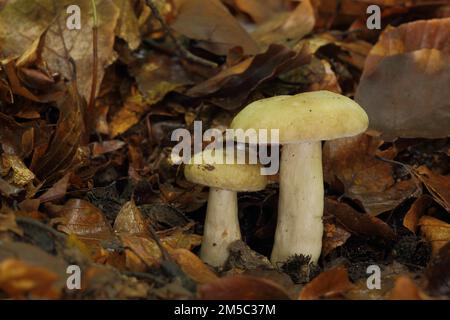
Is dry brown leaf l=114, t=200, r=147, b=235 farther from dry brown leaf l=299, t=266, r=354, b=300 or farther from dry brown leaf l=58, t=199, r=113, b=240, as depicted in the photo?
dry brown leaf l=299, t=266, r=354, b=300

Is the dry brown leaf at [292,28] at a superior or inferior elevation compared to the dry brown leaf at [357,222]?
superior

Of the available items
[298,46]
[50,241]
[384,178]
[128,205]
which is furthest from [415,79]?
[50,241]

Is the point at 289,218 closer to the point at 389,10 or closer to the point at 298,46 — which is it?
the point at 298,46

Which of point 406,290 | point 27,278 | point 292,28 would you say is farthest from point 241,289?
point 292,28

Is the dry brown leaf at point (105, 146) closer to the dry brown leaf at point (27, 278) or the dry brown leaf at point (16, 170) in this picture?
the dry brown leaf at point (16, 170)

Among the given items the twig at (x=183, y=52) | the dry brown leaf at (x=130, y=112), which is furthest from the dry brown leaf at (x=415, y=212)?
the dry brown leaf at (x=130, y=112)

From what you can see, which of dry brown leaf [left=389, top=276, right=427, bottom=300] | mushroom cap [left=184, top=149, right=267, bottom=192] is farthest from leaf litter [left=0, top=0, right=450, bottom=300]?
mushroom cap [left=184, top=149, right=267, bottom=192]
